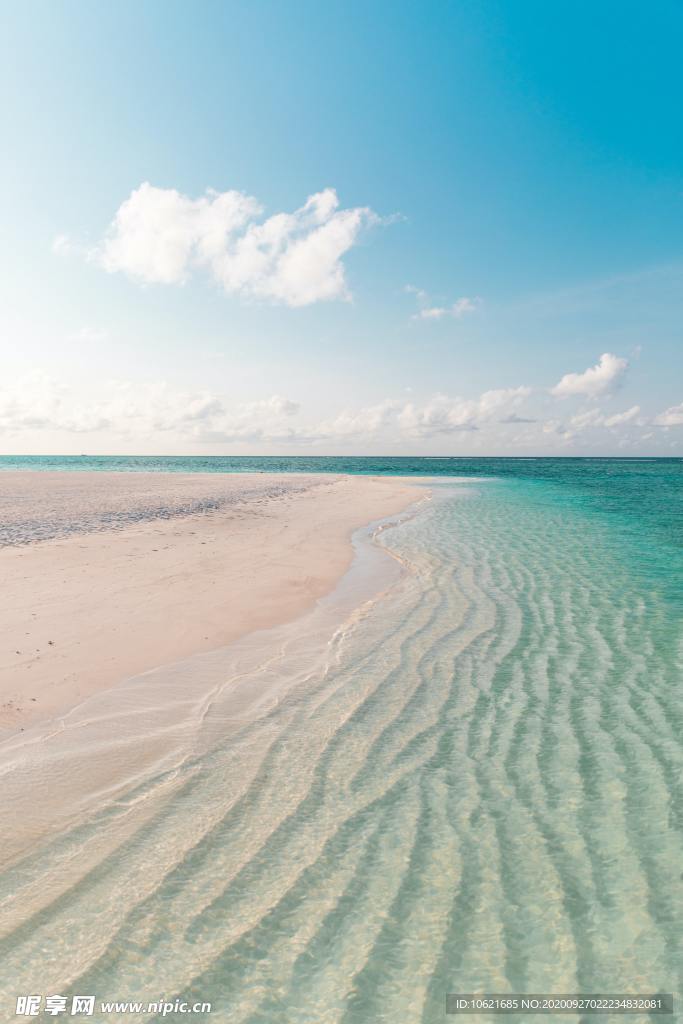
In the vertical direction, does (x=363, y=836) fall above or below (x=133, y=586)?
below

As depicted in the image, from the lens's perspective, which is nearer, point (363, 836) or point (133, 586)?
point (363, 836)

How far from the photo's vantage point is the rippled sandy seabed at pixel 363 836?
10.8ft

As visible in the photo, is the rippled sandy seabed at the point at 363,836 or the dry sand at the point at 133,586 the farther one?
the dry sand at the point at 133,586

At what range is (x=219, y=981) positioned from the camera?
319 centimetres

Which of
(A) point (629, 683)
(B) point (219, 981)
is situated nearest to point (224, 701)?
(B) point (219, 981)

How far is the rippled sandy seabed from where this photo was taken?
3307mm

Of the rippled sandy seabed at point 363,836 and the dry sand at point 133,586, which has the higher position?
the dry sand at point 133,586

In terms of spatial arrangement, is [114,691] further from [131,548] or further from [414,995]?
[131,548]

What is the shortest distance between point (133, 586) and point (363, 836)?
30.4 ft

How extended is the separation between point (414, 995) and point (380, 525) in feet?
73.1

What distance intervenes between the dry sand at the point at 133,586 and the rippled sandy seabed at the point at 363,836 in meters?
1.00

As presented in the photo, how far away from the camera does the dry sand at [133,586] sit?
779 cm

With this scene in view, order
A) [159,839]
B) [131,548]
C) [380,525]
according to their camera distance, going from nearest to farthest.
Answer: [159,839] < [131,548] < [380,525]

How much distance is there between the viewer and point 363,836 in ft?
14.9
